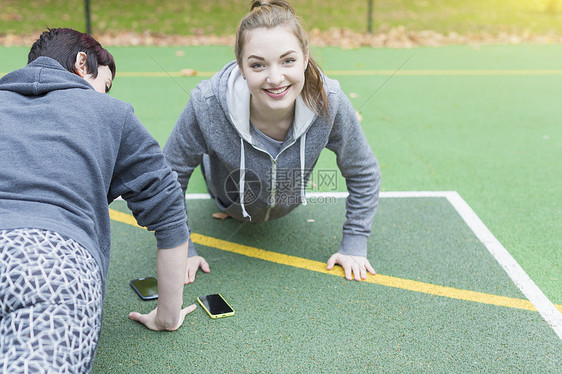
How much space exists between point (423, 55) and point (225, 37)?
3.98m

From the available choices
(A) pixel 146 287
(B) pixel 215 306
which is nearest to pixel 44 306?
(B) pixel 215 306

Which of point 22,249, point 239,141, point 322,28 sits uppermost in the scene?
point 22,249

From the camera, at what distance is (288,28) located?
2.65 meters

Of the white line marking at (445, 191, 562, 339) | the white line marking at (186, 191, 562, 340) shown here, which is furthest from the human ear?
the white line marking at (445, 191, 562, 339)

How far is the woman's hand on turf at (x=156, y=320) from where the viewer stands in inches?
102

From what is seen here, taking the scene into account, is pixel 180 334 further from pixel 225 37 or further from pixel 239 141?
pixel 225 37

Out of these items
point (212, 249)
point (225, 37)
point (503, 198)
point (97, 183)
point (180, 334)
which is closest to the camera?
point (97, 183)

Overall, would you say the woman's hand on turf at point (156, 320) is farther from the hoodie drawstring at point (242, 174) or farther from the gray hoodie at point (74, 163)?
the hoodie drawstring at point (242, 174)

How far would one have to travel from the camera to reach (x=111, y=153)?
203 centimetres

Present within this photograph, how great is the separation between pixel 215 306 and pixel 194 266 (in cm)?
38

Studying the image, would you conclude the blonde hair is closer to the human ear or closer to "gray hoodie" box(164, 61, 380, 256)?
"gray hoodie" box(164, 61, 380, 256)

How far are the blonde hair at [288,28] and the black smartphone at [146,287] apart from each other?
4.02ft

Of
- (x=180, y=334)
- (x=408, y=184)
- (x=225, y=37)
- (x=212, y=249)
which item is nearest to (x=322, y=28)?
(x=225, y=37)

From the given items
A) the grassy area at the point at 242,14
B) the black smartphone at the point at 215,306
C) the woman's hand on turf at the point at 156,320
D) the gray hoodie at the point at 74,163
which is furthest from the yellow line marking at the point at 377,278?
the grassy area at the point at 242,14
